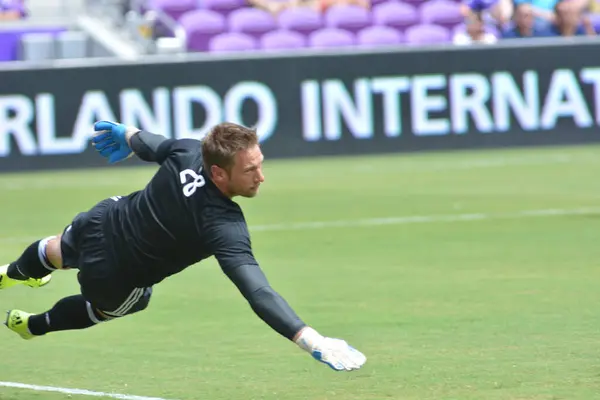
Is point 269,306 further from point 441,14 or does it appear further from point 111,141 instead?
point 441,14

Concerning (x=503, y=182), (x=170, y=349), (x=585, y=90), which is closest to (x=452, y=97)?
(x=585, y=90)

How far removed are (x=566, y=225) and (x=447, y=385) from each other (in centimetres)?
650

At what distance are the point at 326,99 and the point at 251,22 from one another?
296 cm

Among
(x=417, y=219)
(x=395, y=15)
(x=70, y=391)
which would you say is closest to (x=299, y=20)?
(x=395, y=15)

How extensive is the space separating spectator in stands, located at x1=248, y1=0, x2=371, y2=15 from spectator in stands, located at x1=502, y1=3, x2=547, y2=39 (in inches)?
132

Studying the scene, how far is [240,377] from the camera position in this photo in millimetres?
7148

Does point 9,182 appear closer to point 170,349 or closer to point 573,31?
point 573,31

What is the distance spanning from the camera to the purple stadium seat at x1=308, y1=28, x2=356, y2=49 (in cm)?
2134

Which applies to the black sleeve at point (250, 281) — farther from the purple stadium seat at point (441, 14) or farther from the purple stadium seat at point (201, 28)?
the purple stadium seat at point (441, 14)

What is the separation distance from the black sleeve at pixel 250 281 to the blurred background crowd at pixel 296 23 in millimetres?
14173

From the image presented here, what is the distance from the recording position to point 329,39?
70.4ft

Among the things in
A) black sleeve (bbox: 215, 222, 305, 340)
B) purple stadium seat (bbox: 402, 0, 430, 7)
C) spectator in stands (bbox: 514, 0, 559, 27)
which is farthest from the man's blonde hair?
purple stadium seat (bbox: 402, 0, 430, 7)

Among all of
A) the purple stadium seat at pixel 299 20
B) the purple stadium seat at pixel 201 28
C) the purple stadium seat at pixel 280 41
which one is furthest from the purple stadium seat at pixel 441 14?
the purple stadium seat at pixel 201 28

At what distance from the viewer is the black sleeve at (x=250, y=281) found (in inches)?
222
